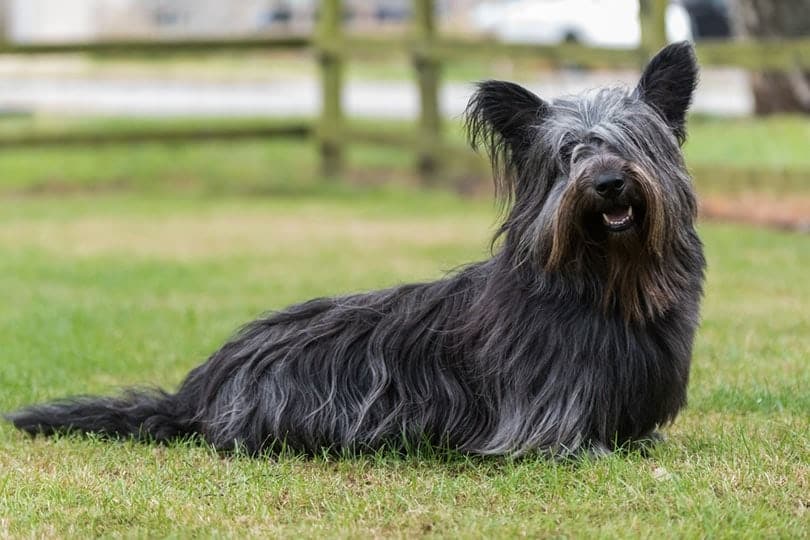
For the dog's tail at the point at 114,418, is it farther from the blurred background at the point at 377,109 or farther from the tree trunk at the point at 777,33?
the tree trunk at the point at 777,33

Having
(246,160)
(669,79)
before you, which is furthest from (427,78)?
(669,79)

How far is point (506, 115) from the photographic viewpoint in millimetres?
5742

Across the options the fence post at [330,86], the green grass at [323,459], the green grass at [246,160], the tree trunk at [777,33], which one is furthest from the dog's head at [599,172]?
the fence post at [330,86]

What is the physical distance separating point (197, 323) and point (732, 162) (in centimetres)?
840

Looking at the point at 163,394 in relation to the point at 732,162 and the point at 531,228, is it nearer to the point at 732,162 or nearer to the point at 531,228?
the point at 531,228

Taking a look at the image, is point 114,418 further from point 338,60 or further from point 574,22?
point 574,22

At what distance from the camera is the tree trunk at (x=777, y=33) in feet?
54.2

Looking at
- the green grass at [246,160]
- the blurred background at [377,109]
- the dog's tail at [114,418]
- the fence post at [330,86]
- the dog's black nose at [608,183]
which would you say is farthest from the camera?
the fence post at [330,86]

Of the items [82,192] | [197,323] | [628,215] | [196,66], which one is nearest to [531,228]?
[628,215]

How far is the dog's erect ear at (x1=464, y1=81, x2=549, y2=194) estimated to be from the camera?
225 inches

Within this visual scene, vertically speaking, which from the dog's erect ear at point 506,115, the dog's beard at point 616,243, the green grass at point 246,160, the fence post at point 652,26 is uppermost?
the fence post at point 652,26

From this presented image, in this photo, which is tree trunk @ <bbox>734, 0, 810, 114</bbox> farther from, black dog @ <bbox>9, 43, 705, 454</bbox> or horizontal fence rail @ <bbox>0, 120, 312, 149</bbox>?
black dog @ <bbox>9, 43, 705, 454</bbox>

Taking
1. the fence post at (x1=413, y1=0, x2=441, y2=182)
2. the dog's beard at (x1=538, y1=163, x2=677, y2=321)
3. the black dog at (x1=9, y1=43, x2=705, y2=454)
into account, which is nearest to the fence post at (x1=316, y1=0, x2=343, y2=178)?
the fence post at (x1=413, y1=0, x2=441, y2=182)

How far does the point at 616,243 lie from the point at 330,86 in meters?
13.6
